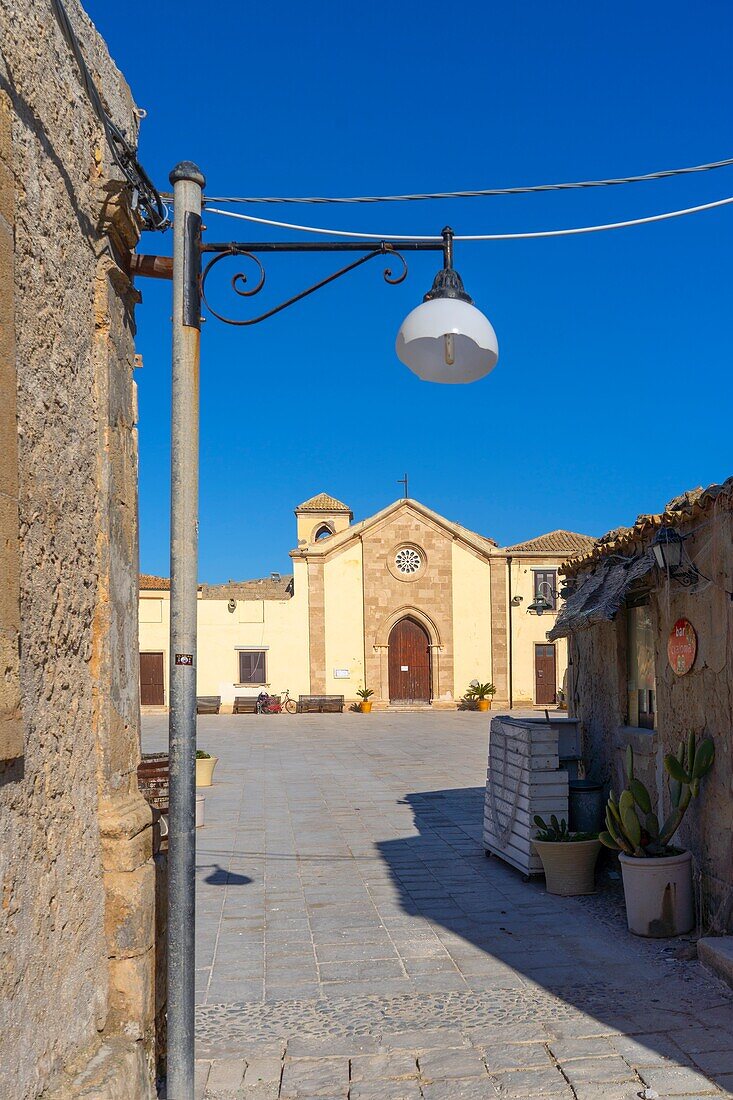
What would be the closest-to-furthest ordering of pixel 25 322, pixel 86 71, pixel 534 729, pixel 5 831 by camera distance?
pixel 5 831 → pixel 25 322 → pixel 86 71 → pixel 534 729

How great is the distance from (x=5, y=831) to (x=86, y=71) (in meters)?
2.71

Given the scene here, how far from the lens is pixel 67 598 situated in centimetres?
325

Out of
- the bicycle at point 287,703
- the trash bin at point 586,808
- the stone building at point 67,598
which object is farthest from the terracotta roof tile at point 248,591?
the stone building at point 67,598

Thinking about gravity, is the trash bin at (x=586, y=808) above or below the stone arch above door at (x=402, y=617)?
below

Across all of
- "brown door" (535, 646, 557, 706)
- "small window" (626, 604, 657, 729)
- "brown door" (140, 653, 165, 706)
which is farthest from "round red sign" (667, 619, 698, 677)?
"brown door" (535, 646, 557, 706)

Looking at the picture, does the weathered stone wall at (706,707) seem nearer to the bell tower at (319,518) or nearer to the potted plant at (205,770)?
the potted plant at (205,770)

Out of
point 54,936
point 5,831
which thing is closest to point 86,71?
point 5,831

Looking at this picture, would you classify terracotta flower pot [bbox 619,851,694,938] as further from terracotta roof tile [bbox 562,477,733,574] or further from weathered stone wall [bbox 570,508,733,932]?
terracotta roof tile [bbox 562,477,733,574]

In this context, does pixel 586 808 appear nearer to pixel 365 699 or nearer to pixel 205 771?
pixel 205 771

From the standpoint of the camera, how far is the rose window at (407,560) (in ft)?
101

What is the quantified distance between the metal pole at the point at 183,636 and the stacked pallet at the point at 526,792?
17.0 ft

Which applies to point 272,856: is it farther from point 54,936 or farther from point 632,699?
point 54,936

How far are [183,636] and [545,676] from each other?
92.5ft

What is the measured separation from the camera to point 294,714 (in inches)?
1129
